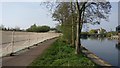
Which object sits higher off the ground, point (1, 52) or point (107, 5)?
point (107, 5)

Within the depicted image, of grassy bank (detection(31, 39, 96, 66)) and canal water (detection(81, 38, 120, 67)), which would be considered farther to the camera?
canal water (detection(81, 38, 120, 67))

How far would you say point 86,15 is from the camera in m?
28.9

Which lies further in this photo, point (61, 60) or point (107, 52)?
point (107, 52)

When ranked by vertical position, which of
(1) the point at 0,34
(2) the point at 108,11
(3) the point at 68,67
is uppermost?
(2) the point at 108,11

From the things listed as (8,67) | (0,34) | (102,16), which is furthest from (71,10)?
(8,67)

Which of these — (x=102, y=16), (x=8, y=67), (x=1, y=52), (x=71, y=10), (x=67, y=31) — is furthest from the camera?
(x=67, y=31)

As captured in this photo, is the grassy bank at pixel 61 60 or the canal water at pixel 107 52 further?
the canal water at pixel 107 52

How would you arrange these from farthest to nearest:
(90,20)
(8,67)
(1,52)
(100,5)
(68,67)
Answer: (90,20) < (100,5) < (1,52) < (68,67) < (8,67)

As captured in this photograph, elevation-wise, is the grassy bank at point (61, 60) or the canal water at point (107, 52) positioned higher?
the grassy bank at point (61, 60)

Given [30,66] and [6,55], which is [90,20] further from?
[30,66]

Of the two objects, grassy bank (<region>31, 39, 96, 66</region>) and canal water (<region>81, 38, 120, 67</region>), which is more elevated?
grassy bank (<region>31, 39, 96, 66</region>)

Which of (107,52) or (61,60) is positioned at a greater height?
(61,60)

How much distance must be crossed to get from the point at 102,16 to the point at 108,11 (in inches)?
42.6

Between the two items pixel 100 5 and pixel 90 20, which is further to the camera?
pixel 90 20
